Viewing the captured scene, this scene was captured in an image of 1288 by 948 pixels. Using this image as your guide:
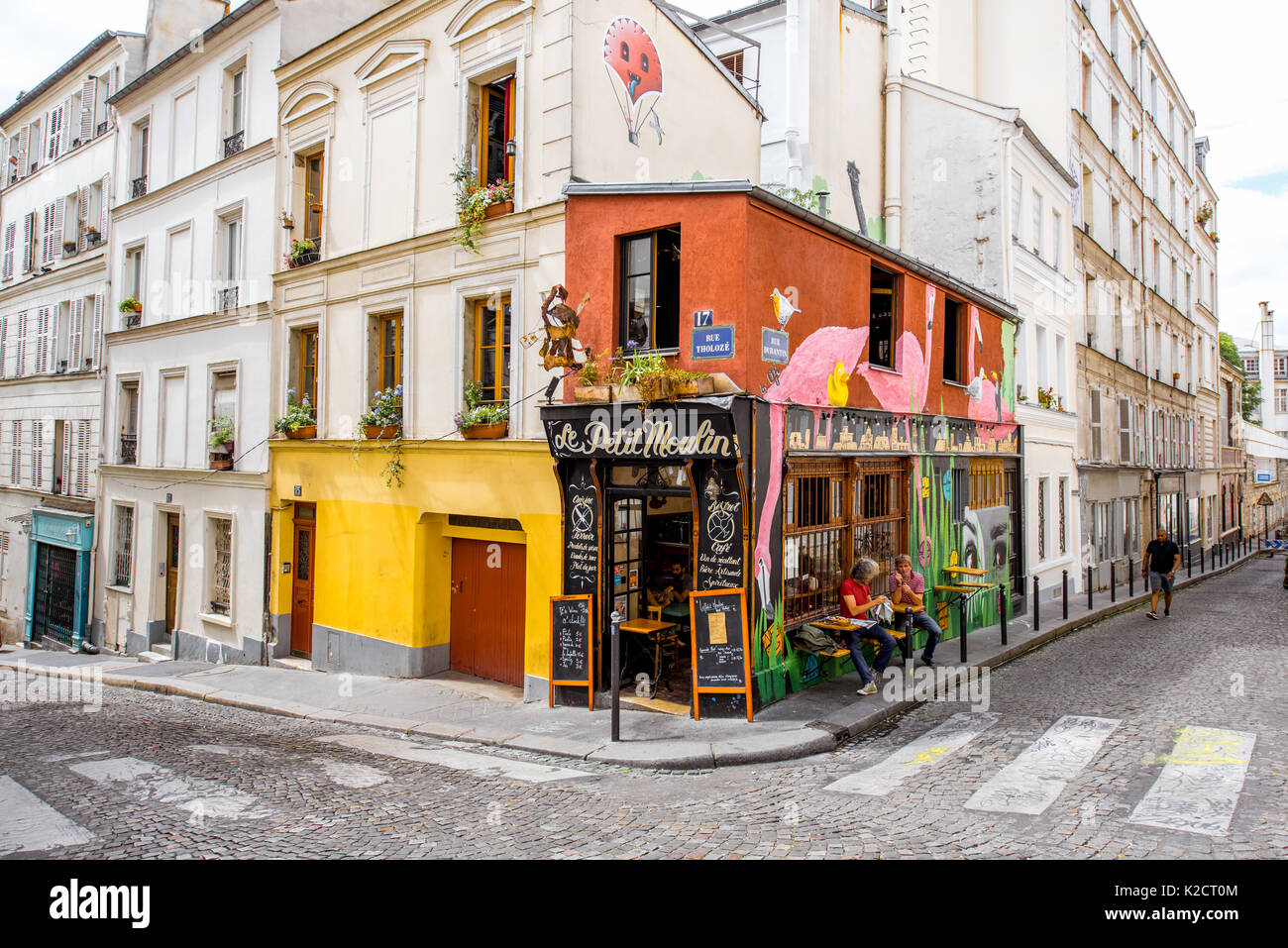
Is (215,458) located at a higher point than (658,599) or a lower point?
higher

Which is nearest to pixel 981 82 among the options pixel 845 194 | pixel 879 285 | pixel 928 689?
pixel 845 194

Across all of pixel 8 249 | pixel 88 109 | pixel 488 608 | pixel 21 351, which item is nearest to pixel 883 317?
pixel 488 608

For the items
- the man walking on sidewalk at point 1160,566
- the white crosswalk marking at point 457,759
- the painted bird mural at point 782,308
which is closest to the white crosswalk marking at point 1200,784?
the white crosswalk marking at point 457,759

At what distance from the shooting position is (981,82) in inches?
825

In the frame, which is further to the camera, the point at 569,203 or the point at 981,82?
the point at 981,82

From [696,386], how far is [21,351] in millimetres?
24191

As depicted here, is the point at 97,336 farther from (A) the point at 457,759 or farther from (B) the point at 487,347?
(A) the point at 457,759

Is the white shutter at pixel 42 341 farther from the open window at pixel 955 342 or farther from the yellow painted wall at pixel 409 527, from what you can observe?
the open window at pixel 955 342

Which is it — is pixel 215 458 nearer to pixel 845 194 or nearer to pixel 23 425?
pixel 23 425

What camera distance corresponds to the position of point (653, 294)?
31.0ft

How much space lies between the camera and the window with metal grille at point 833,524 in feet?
32.2
